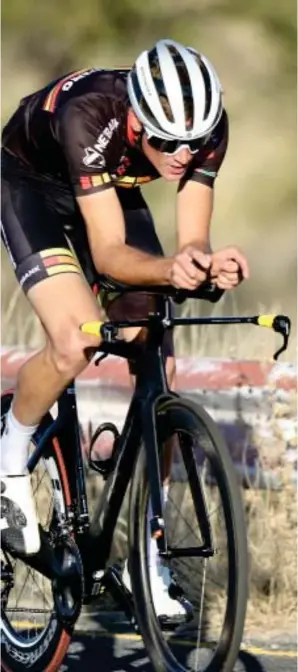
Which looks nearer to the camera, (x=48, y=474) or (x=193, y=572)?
(x=48, y=474)

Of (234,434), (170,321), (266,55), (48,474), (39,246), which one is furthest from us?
(266,55)

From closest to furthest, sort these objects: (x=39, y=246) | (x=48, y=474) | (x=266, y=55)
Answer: (x=39, y=246) < (x=48, y=474) < (x=266, y=55)

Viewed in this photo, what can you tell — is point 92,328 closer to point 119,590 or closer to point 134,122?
point 134,122

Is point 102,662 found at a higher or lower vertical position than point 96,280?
lower

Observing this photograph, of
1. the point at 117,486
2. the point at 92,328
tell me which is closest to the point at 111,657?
the point at 117,486

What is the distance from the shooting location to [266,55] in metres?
19.0

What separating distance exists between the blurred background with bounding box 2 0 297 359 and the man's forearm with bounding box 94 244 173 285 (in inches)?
461

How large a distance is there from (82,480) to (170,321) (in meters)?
0.85

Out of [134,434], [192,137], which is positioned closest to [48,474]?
[134,434]

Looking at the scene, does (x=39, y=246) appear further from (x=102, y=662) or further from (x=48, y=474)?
(x=102, y=662)

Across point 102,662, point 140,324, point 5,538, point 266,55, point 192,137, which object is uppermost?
point 266,55

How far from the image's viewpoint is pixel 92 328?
17.7ft

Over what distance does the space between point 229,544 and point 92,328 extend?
0.77 meters

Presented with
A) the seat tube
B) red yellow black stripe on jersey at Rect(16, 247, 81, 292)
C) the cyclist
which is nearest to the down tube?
the seat tube
